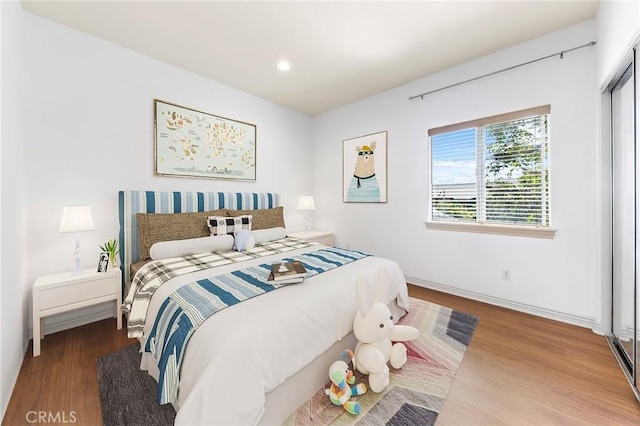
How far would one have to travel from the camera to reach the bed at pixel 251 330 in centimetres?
109

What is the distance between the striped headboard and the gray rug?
87 centimetres

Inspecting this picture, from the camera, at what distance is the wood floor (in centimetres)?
140

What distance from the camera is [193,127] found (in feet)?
10.2

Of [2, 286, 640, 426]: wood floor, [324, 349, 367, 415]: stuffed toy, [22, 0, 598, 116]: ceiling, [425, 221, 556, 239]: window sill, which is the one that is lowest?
[2, 286, 640, 426]: wood floor

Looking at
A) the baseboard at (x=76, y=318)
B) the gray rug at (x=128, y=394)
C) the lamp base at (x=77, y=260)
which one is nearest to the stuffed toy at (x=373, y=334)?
the gray rug at (x=128, y=394)

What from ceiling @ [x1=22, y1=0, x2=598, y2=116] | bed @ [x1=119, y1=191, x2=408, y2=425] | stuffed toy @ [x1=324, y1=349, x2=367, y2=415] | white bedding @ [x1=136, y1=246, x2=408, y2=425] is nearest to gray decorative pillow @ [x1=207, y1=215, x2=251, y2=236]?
bed @ [x1=119, y1=191, x2=408, y2=425]

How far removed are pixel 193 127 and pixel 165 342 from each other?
257 centimetres

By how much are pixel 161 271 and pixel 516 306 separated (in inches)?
135

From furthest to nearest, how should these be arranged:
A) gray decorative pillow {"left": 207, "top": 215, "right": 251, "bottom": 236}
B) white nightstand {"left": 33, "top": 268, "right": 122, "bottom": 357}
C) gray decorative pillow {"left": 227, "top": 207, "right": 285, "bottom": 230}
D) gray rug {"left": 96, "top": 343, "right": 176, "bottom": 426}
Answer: gray decorative pillow {"left": 227, "top": 207, "right": 285, "bottom": 230}, gray decorative pillow {"left": 207, "top": 215, "right": 251, "bottom": 236}, white nightstand {"left": 33, "top": 268, "right": 122, "bottom": 357}, gray rug {"left": 96, "top": 343, "right": 176, "bottom": 426}

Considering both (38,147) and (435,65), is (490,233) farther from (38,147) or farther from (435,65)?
(38,147)

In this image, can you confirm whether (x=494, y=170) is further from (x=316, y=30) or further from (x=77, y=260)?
(x=77, y=260)

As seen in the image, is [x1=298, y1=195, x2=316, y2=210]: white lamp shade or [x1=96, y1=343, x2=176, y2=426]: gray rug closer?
[x1=96, y1=343, x2=176, y2=426]: gray rug

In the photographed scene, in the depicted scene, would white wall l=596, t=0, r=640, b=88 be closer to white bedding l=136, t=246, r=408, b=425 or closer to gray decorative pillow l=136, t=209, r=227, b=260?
white bedding l=136, t=246, r=408, b=425

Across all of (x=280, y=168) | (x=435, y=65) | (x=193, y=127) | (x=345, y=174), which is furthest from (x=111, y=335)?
(x=435, y=65)
